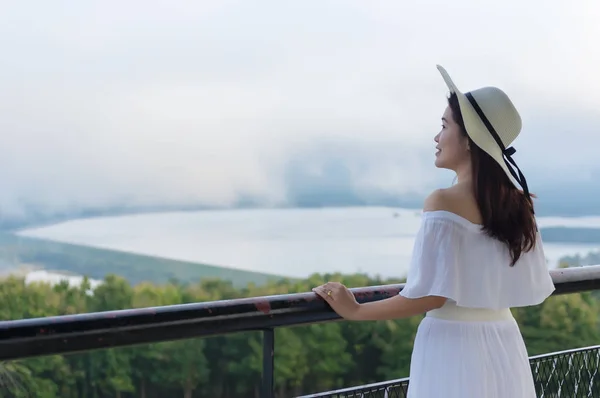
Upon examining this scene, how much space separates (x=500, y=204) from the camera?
144 cm

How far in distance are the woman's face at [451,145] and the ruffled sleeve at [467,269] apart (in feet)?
0.42

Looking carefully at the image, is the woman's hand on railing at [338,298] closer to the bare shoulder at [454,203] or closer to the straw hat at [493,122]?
the bare shoulder at [454,203]

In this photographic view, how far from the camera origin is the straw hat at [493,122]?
1.45m

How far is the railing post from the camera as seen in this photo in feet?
3.90

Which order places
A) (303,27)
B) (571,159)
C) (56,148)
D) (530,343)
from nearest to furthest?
(530,343), (571,159), (56,148), (303,27)

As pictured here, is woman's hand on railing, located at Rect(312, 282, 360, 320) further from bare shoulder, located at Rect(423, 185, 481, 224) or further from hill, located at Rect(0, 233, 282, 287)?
hill, located at Rect(0, 233, 282, 287)

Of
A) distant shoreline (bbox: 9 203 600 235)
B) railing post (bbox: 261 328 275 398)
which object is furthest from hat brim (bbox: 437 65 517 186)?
distant shoreline (bbox: 9 203 600 235)

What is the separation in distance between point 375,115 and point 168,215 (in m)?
5.31

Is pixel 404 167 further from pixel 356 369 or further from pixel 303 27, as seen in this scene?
pixel 356 369

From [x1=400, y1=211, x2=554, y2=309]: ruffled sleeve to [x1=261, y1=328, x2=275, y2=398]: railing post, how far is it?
0.28m

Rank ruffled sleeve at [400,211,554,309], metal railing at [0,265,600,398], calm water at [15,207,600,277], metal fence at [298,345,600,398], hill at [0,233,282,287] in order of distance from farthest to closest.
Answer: calm water at [15,207,600,277] → hill at [0,233,282,287] → metal fence at [298,345,600,398] → ruffled sleeve at [400,211,554,309] → metal railing at [0,265,600,398]

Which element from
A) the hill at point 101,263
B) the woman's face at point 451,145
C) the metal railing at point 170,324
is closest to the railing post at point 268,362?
the metal railing at point 170,324

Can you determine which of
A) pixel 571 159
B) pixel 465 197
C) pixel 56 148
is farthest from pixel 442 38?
pixel 465 197

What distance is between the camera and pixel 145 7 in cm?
1980
